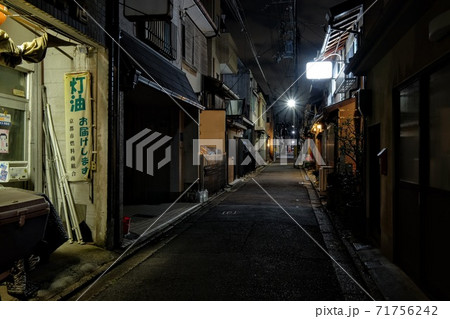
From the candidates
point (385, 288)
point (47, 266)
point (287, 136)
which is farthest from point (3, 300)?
point (287, 136)

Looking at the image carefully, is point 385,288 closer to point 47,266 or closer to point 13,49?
point 47,266

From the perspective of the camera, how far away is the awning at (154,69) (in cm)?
930

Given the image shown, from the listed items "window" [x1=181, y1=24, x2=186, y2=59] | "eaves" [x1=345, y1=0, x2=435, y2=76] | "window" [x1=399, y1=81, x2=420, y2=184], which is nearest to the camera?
"eaves" [x1=345, y1=0, x2=435, y2=76]

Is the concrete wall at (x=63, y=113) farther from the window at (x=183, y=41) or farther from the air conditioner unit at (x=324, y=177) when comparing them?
the air conditioner unit at (x=324, y=177)

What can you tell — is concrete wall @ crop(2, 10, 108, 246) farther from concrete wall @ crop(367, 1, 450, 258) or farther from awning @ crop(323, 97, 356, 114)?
awning @ crop(323, 97, 356, 114)

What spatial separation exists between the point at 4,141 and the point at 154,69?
4.96 metres

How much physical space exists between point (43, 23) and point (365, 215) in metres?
8.62

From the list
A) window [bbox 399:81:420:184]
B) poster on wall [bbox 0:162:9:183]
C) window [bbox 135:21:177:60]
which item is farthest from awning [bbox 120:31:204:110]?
window [bbox 399:81:420:184]

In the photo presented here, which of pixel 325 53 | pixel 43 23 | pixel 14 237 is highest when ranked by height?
pixel 325 53

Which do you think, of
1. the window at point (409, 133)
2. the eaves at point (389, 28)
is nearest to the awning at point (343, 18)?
the eaves at point (389, 28)

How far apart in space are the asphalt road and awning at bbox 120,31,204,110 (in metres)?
4.39

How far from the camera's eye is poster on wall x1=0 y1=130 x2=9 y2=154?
23.6ft

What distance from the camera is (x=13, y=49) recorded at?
17.9ft

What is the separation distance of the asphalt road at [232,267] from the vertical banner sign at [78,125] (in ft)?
8.42
